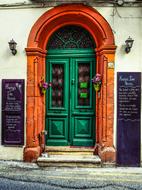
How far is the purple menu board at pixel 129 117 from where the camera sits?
924 centimetres

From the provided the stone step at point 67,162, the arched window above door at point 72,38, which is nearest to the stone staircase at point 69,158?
the stone step at point 67,162

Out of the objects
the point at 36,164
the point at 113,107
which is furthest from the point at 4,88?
the point at 113,107

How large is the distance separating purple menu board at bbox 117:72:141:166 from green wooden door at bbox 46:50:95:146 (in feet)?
2.94

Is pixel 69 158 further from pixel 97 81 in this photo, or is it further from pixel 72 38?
pixel 72 38

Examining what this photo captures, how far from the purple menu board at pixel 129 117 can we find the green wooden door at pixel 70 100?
0.90m

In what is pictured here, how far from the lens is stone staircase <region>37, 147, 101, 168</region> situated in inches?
360

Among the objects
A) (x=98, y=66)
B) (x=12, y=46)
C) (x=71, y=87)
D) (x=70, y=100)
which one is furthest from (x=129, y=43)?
(x=12, y=46)

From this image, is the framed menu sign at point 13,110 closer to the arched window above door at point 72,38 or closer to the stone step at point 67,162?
the stone step at point 67,162

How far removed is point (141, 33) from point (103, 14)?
3.42 ft

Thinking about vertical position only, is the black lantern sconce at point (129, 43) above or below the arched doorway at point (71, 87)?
above

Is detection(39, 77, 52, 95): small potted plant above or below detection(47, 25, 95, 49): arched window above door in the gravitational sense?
below

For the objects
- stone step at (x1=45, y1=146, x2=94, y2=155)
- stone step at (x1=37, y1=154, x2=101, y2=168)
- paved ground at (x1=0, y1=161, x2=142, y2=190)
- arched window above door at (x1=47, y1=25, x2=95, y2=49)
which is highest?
arched window above door at (x1=47, y1=25, x2=95, y2=49)

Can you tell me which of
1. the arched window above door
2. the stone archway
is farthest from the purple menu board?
the arched window above door

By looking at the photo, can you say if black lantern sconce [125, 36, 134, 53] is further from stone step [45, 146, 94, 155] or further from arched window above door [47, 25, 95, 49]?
stone step [45, 146, 94, 155]
